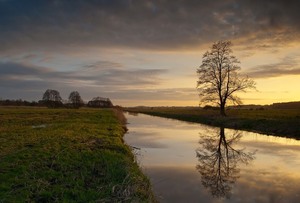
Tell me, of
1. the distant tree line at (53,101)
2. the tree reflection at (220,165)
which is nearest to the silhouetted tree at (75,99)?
the distant tree line at (53,101)

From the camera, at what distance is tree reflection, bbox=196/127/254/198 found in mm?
12539

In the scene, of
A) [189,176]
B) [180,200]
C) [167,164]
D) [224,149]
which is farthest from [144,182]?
[224,149]

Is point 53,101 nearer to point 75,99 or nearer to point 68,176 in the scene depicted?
point 75,99

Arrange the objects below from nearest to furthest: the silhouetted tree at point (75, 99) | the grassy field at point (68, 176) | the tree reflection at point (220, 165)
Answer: the grassy field at point (68, 176) < the tree reflection at point (220, 165) < the silhouetted tree at point (75, 99)

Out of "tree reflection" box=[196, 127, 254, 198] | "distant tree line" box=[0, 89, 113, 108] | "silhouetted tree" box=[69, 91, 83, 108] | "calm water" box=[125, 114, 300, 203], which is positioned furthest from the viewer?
"silhouetted tree" box=[69, 91, 83, 108]

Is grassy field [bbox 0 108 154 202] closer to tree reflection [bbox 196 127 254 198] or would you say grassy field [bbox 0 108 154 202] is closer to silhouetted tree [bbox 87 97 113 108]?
tree reflection [bbox 196 127 254 198]

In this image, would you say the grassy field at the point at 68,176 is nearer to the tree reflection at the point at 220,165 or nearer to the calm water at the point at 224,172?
the calm water at the point at 224,172

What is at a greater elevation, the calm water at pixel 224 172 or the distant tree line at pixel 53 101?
the distant tree line at pixel 53 101

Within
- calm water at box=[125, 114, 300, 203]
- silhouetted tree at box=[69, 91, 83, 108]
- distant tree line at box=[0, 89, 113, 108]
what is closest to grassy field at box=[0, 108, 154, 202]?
calm water at box=[125, 114, 300, 203]

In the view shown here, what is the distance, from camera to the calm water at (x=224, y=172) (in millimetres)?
11219

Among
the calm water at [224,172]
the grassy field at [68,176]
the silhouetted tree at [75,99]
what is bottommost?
the calm water at [224,172]

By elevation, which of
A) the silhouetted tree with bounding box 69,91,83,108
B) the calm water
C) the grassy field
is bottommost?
the calm water

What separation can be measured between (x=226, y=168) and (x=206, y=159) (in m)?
2.69

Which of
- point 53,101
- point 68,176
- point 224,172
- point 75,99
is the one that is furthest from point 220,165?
point 75,99
